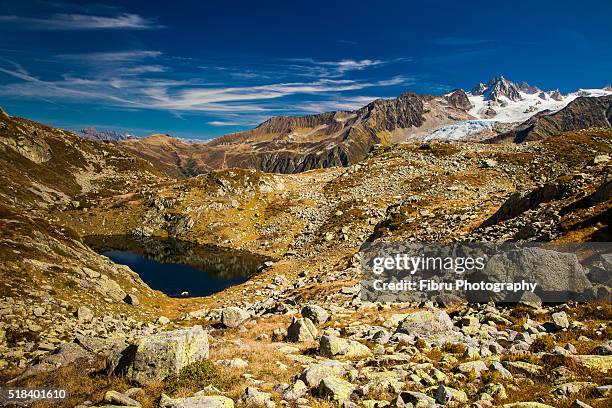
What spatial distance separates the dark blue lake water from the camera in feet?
249

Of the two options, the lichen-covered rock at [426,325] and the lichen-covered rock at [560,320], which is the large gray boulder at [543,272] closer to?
the lichen-covered rock at [560,320]

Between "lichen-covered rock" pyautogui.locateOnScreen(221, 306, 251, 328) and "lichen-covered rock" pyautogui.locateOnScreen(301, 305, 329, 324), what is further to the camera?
"lichen-covered rock" pyautogui.locateOnScreen(221, 306, 251, 328)

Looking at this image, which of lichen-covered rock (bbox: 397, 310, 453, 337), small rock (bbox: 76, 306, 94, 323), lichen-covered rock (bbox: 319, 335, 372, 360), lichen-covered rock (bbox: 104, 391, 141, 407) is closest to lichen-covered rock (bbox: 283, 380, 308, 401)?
lichen-covered rock (bbox: 319, 335, 372, 360)

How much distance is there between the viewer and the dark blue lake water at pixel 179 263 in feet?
249

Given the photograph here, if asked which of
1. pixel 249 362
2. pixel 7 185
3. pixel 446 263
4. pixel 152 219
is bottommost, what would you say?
pixel 249 362

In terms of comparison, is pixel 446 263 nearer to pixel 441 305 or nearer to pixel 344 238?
pixel 441 305

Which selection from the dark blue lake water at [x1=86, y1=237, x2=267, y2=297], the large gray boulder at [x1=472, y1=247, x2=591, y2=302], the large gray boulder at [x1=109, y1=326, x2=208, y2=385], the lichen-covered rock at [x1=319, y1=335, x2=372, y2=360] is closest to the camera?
the large gray boulder at [x1=109, y1=326, x2=208, y2=385]

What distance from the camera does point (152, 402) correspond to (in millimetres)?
12578

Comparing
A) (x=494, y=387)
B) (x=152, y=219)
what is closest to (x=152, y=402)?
(x=494, y=387)

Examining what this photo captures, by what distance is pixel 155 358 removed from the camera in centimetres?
1473

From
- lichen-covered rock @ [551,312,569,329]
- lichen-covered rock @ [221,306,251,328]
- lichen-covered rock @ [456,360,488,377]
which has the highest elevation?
lichen-covered rock @ [551,312,569,329]

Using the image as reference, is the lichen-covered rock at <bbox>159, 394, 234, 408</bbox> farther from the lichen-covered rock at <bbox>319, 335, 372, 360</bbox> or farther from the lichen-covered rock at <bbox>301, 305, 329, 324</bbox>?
the lichen-covered rock at <bbox>301, 305, 329, 324</bbox>

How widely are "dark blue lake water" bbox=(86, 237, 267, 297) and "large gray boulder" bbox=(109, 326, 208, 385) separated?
54.1 m

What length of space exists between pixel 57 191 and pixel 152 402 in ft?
645
